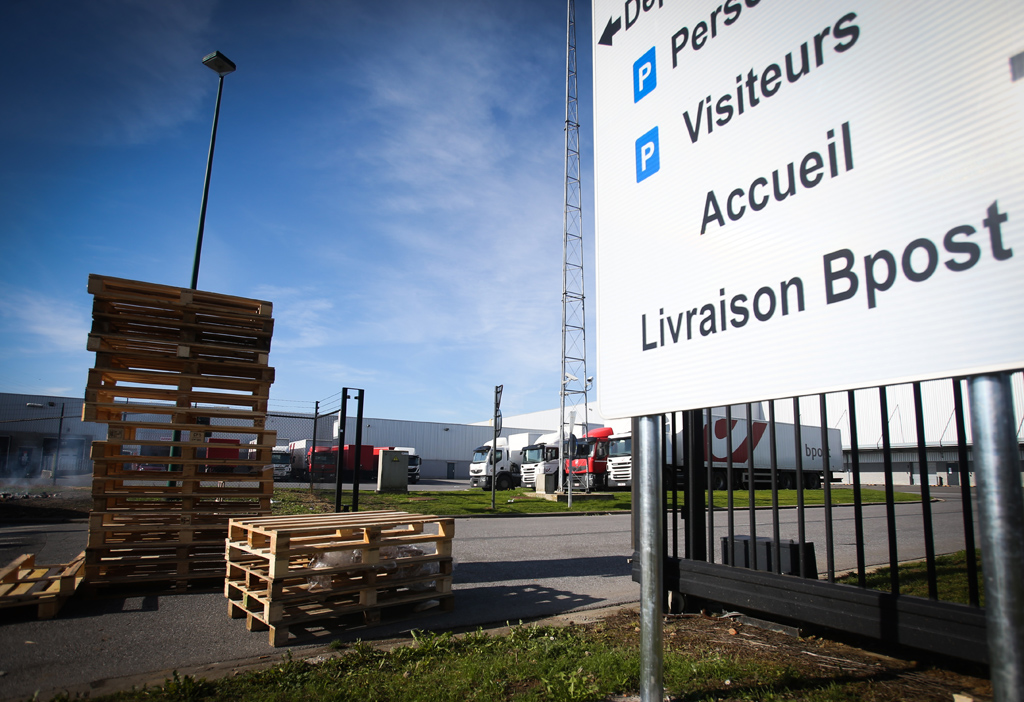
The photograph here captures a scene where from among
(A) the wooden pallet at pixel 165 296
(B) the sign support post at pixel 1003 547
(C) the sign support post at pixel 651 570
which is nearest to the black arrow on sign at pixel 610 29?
(C) the sign support post at pixel 651 570

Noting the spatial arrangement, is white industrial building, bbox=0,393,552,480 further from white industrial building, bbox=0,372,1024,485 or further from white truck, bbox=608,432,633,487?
white truck, bbox=608,432,633,487

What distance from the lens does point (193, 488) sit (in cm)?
613

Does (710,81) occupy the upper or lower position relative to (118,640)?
upper

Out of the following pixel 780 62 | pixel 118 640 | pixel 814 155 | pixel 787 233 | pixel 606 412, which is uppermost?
pixel 780 62

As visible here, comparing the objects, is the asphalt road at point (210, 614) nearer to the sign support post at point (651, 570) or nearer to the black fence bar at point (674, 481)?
the black fence bar at point (674, 481)

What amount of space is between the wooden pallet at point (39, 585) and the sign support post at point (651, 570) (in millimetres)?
5232

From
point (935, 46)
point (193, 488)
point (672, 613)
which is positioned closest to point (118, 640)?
point (193, 488)

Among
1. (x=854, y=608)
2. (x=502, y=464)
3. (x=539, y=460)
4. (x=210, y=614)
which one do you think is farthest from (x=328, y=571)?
(x=502, y=464)

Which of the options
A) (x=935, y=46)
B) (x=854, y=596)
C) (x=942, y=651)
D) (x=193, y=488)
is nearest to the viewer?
(x=935, y=46)

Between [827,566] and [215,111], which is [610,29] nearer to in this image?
[827,566]

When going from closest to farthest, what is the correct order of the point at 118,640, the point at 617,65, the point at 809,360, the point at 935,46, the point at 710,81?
the point at 935,46 → the point at 809,360 → the point at 710,81 → the point at 617,65 → the point at 118,640

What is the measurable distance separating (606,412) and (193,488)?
5558 millimetres

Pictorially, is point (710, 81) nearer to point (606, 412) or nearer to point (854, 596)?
point (606, 412)

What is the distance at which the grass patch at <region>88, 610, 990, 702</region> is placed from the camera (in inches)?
118
